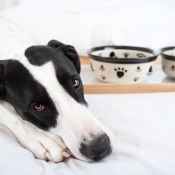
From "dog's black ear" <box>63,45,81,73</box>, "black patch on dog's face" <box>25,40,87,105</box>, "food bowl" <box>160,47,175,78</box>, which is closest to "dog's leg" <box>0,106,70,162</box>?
"black patch on dog's face" <box>25,40,87,105</box>

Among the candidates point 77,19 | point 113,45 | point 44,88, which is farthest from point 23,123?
point 77,19

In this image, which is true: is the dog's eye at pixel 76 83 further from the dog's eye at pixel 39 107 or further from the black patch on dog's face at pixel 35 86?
the dog's eye at pixel 39 107

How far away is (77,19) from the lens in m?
1.74

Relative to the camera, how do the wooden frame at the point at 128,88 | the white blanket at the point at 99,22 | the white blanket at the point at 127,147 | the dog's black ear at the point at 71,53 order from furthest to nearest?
1. the white blanket at the point at 99,22
2. the wooden frame at the point at 128,88
3. the dog's black ear at the point at 71,53
4. the white blanket at the point at 127,147

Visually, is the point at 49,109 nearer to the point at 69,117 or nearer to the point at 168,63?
the point at 69,117

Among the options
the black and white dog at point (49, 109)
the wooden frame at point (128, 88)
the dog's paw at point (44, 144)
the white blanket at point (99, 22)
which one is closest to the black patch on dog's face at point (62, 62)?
the black and white dog at point (49, 109)

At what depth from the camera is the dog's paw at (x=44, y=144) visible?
85 cm

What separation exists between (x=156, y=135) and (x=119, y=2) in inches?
50.0

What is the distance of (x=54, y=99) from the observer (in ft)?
2.77

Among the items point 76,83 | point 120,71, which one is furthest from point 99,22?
point 76,83

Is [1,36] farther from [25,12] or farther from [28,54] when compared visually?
[25,12]

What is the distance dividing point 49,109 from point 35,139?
0.10m

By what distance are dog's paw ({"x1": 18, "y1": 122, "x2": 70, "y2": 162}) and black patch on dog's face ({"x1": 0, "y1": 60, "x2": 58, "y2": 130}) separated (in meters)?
0.02

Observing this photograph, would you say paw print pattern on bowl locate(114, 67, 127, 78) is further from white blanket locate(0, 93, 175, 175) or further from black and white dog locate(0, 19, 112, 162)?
black and white dog locate(0, 19, 112, 162)
